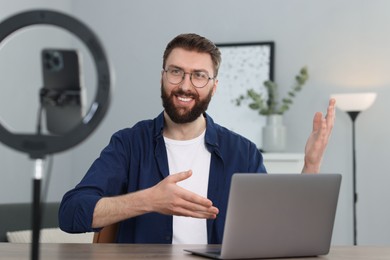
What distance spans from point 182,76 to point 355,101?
Result: 269cm

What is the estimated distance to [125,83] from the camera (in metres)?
5.85

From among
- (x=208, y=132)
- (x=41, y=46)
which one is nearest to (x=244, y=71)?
(x=208, y=132)

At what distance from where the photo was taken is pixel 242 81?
5.42 m

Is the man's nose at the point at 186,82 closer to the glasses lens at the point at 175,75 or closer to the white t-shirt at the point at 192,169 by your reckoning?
the glasses lens at the point at 175,75

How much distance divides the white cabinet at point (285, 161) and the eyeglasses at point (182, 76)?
2583 millimetres

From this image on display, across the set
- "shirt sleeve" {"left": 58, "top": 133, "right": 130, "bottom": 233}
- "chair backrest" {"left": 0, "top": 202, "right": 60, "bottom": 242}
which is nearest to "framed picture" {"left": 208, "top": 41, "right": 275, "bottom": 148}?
"chair backrest" {"left": 0, "top": 202, "right": 60, "bottom": 242}

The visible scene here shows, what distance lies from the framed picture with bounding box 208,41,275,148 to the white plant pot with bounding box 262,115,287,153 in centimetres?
14

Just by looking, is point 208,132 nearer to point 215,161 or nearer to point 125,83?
point 215,161

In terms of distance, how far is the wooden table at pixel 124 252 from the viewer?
1654 millimetres

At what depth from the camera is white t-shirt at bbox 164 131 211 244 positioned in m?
2.33

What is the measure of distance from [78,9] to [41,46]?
545 cm

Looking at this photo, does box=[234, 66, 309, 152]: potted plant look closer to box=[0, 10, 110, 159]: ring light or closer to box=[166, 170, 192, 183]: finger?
box=[166, 170, 192, 183]: finger

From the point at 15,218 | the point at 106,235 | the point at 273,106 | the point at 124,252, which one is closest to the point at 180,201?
the point at 124,252

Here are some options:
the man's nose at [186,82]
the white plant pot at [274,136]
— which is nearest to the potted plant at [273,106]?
the white plant pot at [274,136]
